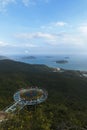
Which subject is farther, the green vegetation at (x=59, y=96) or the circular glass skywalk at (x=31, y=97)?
the circular glass skywalk at (x=31, y=97)

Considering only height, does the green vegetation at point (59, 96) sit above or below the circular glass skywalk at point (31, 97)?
below

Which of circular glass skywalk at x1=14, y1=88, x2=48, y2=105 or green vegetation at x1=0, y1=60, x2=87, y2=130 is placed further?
circular glass skywalk at x1=14, y1=88, x2=48, y2=105

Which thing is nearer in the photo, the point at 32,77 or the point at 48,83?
the point at 48,83

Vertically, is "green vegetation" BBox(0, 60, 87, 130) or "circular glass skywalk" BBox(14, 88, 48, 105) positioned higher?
"circular glass skywalk" BBox(14, 88, 48, 105)

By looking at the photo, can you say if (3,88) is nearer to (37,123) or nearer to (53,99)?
(53,99)

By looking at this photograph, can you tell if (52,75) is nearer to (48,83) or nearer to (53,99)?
(48,83)

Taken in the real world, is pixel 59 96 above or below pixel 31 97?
below

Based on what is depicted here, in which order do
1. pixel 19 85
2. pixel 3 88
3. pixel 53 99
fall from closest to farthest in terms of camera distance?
pixel 53 99 → pixel 3 88 → pixel 19 85

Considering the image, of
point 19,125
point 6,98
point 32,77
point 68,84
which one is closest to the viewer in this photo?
point 19,125

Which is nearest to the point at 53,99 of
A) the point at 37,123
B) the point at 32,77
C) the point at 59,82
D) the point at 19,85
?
the point at 19,85

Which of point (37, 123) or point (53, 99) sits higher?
point (37, 123)

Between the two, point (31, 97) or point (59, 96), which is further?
point (59, 96)
